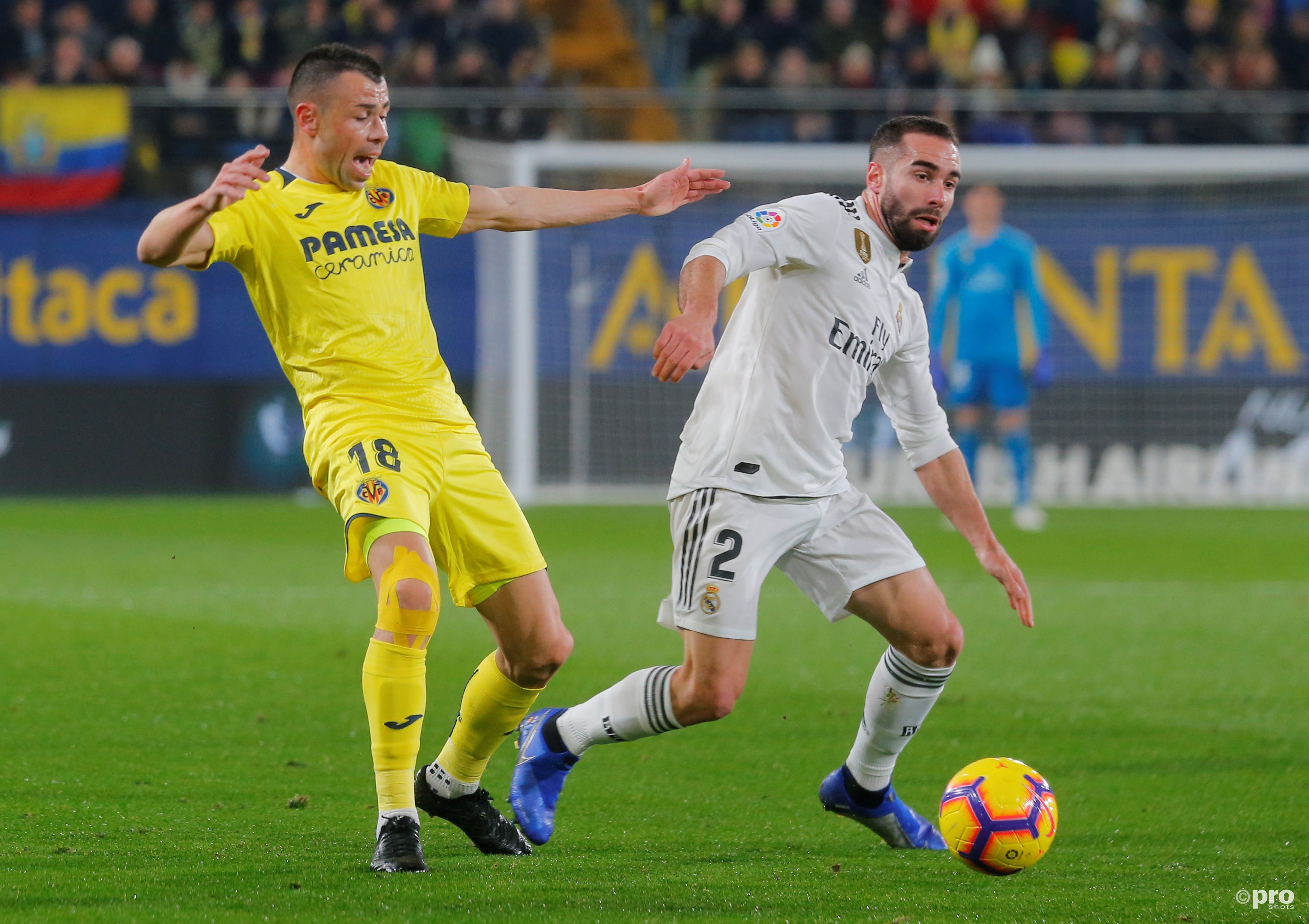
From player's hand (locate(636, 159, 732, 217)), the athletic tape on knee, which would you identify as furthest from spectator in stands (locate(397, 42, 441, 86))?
the athletic tape on knee

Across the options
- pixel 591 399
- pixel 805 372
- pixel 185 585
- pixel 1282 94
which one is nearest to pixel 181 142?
pixel 591 399

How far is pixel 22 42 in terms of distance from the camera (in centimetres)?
1775

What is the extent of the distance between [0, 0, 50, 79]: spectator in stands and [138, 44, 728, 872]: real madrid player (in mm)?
14537

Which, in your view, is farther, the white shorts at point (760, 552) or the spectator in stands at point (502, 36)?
the spectator in stands at point (502, 36)

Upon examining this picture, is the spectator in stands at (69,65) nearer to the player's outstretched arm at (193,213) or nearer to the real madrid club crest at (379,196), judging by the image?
the real madrid club crest at (379,196)

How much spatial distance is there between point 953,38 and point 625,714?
1583cm

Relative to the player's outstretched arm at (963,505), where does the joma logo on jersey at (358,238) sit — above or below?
above

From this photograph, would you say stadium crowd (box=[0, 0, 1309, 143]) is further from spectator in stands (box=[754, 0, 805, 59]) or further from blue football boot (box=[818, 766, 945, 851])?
blue football boot (box=[818, 766, 945, 851])

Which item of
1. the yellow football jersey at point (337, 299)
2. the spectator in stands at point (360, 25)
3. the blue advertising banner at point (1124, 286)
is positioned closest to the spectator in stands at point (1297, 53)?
the blue advertising banner at point (1124, 286)

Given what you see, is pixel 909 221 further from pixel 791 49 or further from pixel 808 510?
pixel 791 49

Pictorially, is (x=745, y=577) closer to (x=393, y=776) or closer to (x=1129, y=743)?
(x=393, y=776)

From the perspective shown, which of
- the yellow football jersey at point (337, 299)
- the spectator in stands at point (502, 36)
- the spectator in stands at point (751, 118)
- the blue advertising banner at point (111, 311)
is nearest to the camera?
the yellow football jersey at point (337, 299)

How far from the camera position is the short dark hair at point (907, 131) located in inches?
180

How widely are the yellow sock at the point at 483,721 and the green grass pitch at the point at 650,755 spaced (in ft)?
0.72
